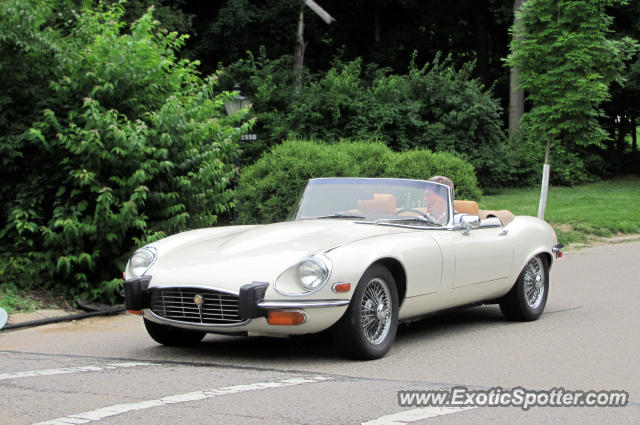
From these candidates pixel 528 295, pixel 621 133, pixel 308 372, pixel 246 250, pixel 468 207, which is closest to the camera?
pixel 308 372

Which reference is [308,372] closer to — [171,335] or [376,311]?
[376,311]

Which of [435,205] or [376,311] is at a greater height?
[435,205]

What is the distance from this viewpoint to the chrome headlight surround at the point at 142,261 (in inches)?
277

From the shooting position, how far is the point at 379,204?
7934 millimetres

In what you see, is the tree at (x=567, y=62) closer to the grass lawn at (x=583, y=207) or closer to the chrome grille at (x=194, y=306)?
the grass lawn at (x=583, y=207)

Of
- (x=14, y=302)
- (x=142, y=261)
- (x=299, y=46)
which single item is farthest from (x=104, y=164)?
(x=299, y=46)

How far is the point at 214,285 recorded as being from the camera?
640 centimetres

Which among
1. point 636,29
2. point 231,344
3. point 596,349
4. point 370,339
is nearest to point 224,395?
point 370,339

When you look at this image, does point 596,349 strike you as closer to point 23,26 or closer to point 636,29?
point 23,26

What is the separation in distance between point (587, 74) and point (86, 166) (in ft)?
34.3

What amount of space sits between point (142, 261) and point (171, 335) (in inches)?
26.2

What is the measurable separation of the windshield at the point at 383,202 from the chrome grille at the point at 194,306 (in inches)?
73.5

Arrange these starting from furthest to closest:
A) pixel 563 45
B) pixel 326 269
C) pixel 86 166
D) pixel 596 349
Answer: pixel 563 45
pixel 86 166
pixel 596 349
pixel 326 269

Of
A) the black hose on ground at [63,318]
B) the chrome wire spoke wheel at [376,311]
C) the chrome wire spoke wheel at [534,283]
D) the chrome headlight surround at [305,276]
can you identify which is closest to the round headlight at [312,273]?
the chrome headlight surround at [305,276]
